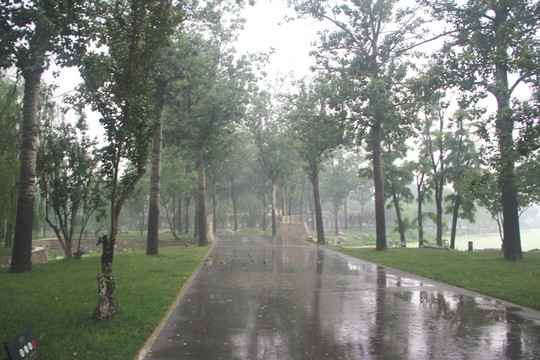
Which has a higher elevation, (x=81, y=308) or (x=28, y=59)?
(x=28, y=59)

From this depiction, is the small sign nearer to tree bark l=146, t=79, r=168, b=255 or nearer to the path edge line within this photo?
the path edge line

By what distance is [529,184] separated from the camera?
1096 inches

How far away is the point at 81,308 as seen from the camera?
777 cm

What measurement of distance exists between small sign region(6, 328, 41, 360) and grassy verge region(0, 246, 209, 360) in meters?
0.51

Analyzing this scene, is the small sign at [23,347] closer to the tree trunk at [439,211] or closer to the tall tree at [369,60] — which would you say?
the tall tree at [369,60]

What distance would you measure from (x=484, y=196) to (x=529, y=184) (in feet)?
12.8

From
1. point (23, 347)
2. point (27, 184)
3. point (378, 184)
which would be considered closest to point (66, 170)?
point (27, 184)

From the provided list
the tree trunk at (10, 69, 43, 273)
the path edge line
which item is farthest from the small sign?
the tree trunk at (10, 69, 43, 273)

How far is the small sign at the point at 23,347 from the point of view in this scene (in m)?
4.26

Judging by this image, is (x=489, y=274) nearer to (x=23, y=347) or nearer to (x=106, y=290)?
(x=106, y=290)

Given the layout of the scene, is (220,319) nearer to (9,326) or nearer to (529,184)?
(9,326)

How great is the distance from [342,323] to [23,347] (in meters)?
4.66

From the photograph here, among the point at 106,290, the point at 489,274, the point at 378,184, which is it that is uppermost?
the point at 378,184

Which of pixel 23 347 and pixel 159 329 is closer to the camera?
pixel 23 347
